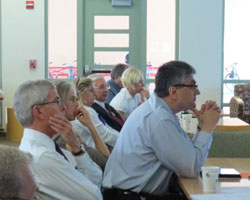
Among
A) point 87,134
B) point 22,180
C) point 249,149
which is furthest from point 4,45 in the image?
point 22,180

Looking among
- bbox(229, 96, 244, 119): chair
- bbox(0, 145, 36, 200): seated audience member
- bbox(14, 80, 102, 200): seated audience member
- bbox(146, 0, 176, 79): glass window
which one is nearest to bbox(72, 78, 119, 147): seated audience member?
bbox(14, 80, 102, 200): seated audience member

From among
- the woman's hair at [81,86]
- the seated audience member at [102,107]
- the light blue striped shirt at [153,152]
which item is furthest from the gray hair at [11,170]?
the seated audience member at [102,107]

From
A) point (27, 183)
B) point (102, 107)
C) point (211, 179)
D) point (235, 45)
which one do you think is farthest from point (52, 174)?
point (235, 45)

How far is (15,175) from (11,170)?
0.02m

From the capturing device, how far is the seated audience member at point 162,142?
2.72m

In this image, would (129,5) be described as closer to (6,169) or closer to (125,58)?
(125,58)

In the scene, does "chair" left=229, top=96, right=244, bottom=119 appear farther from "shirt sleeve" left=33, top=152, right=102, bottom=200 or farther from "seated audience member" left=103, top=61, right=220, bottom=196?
"shirt sleeve" left=33, top=152, right=102, bottom=200

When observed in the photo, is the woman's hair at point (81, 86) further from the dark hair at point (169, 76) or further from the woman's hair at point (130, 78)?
the woman's hair at point (130, 78)

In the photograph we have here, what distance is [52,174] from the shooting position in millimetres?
2186

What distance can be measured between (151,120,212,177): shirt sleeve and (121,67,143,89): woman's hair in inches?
128

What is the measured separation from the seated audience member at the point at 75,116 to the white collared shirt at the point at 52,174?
1.40 ft

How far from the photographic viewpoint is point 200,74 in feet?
29.2

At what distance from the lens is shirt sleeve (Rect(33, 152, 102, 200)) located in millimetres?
2164

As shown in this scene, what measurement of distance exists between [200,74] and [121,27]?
1681 millimetres
